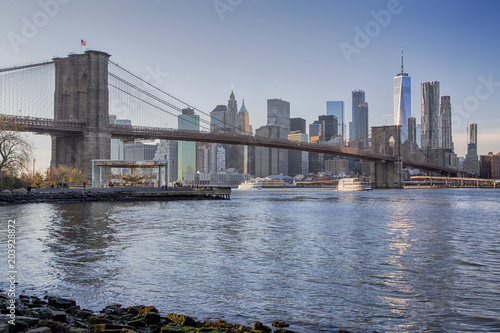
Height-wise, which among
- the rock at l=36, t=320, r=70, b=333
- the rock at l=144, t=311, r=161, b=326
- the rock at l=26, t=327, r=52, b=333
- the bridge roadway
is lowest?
the rock at l=144, t=311, r=161, b=326

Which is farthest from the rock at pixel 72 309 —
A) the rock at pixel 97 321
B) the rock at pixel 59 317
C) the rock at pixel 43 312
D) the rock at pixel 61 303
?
the rock at pixel 97 321

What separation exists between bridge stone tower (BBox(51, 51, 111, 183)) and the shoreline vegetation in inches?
2084

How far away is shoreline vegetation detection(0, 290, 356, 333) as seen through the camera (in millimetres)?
6250

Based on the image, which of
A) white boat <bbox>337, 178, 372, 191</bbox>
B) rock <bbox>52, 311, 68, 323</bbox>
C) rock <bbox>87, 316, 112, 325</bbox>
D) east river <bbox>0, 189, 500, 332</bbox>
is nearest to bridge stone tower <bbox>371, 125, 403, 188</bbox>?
white boat <bbox>337, 178, 372, 191</bbox>

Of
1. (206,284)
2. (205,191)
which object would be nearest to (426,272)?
(206,284)

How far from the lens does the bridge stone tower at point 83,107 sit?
193 feet

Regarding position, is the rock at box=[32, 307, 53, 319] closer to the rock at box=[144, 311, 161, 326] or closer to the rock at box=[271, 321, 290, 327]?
the rock at box=[144, 311, 161, 326]

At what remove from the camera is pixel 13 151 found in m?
42.1

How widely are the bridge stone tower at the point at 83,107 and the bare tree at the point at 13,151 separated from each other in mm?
15020

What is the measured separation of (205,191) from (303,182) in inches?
5467

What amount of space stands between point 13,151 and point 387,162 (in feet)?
288

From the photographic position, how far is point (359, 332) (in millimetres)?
7270

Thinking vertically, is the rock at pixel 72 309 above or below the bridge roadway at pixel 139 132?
below

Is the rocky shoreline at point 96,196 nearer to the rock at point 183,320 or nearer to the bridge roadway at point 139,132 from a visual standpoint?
the bridge roadway at point 139,132
